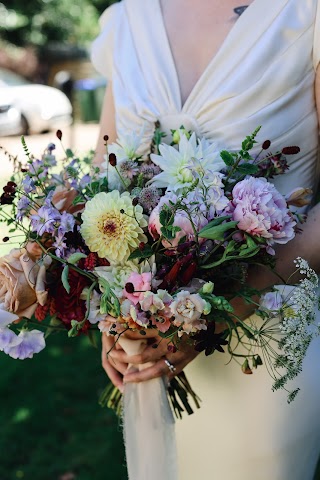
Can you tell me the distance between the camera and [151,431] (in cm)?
207

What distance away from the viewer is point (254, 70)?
6.77 feet

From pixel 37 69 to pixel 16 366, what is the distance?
18537mm

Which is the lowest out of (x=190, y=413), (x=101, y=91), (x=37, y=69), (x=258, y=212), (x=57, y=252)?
(x=37, y=69)

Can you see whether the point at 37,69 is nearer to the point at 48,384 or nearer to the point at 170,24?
the point at 48,384

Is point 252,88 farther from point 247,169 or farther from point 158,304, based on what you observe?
point 158,304

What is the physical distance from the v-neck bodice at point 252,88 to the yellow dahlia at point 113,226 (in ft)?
1.40

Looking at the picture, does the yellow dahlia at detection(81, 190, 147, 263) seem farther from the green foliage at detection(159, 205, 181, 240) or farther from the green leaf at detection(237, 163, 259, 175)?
the green leaf at detection(237, 163, 259, 175)

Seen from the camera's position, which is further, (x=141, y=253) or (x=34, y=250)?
(x=34, y=250)

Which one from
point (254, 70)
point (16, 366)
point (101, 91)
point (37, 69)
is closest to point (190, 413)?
point (254, 70)

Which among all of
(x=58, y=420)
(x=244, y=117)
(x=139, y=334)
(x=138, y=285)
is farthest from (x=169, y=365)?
(x=58, y=420)

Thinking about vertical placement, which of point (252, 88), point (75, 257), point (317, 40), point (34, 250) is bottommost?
point (34, 250)

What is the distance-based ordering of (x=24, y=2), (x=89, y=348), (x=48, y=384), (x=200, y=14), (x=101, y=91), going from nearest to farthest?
(x=200, y=14), (x=48, y=384), (x=89, y=348), (x=101, y=91), (x=24, y=2)

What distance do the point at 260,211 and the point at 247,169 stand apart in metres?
0.17

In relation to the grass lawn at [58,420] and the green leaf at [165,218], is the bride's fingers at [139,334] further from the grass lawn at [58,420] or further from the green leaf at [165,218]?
the grass lawn at [58,420]
